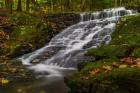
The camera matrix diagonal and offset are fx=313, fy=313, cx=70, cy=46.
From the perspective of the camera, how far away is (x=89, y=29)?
1836 centimetres

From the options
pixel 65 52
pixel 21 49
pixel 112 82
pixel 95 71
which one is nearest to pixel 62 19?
pixel 21 49

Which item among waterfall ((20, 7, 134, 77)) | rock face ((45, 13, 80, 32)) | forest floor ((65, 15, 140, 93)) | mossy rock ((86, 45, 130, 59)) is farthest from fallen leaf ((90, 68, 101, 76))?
rock face ((45, 13, 80, 32))

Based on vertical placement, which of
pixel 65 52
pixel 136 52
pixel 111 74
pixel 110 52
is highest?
pixel 136 52

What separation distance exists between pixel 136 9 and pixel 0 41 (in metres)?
11.1

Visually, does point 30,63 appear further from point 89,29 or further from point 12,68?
point 89,29

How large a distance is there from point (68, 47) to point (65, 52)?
0.87 m

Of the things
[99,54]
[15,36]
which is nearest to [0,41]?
[15,36]

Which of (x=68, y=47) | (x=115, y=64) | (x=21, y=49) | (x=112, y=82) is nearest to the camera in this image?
(x=112, y=82)

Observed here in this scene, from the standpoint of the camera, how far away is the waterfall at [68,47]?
43.1ft

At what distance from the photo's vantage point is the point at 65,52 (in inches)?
587

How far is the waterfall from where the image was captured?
43.1 feet

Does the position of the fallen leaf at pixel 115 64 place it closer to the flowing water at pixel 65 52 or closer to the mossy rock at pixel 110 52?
the mossy rock at pixel 110 52

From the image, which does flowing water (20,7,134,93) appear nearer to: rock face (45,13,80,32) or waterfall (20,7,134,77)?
waterfall (20,7,134,77)

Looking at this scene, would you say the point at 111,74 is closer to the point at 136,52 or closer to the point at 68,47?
the point at 136,52
